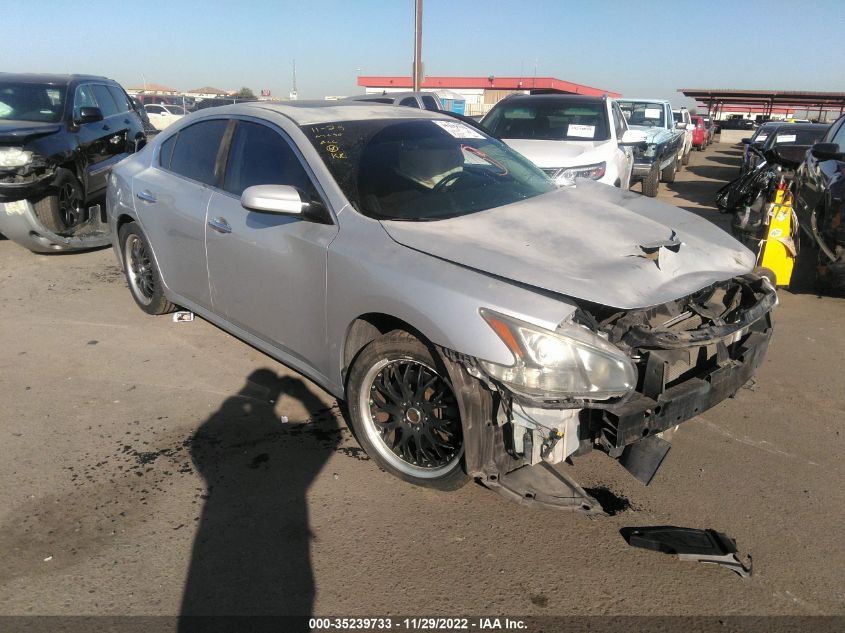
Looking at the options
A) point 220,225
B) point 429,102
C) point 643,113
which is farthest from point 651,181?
point 220,225

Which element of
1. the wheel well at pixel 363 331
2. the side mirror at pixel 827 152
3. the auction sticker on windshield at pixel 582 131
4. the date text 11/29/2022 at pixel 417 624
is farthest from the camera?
the auction sticker on windshield at pixel 582 131

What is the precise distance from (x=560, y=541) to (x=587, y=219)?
1.62 meters

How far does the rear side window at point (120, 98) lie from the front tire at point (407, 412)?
7910 millimetres

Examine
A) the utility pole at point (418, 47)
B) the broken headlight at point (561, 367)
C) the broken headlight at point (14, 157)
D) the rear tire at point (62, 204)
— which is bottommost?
the rear tire at point (62, 204)

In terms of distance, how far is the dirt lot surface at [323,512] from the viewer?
243cm

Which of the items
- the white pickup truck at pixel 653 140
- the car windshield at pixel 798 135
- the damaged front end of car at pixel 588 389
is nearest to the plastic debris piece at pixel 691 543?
the damaged front end of car at pixel 588 389

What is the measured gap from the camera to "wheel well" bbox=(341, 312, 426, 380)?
304 cm

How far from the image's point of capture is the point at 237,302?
3873 mm

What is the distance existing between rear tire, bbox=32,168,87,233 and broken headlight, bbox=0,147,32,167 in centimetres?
35

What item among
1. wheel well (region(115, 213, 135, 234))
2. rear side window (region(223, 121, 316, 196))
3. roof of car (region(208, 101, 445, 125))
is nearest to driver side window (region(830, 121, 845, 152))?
roof of car (region(208, 101, 445, 125))

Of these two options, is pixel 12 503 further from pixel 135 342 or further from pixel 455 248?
pixel 455 248

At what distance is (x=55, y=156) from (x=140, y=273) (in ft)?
7.93

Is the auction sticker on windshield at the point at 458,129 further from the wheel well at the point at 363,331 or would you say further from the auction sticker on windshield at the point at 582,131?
the auction sticker on windshield at the point at 582,131

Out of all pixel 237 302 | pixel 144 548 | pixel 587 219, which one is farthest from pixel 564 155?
pixel 144 548
